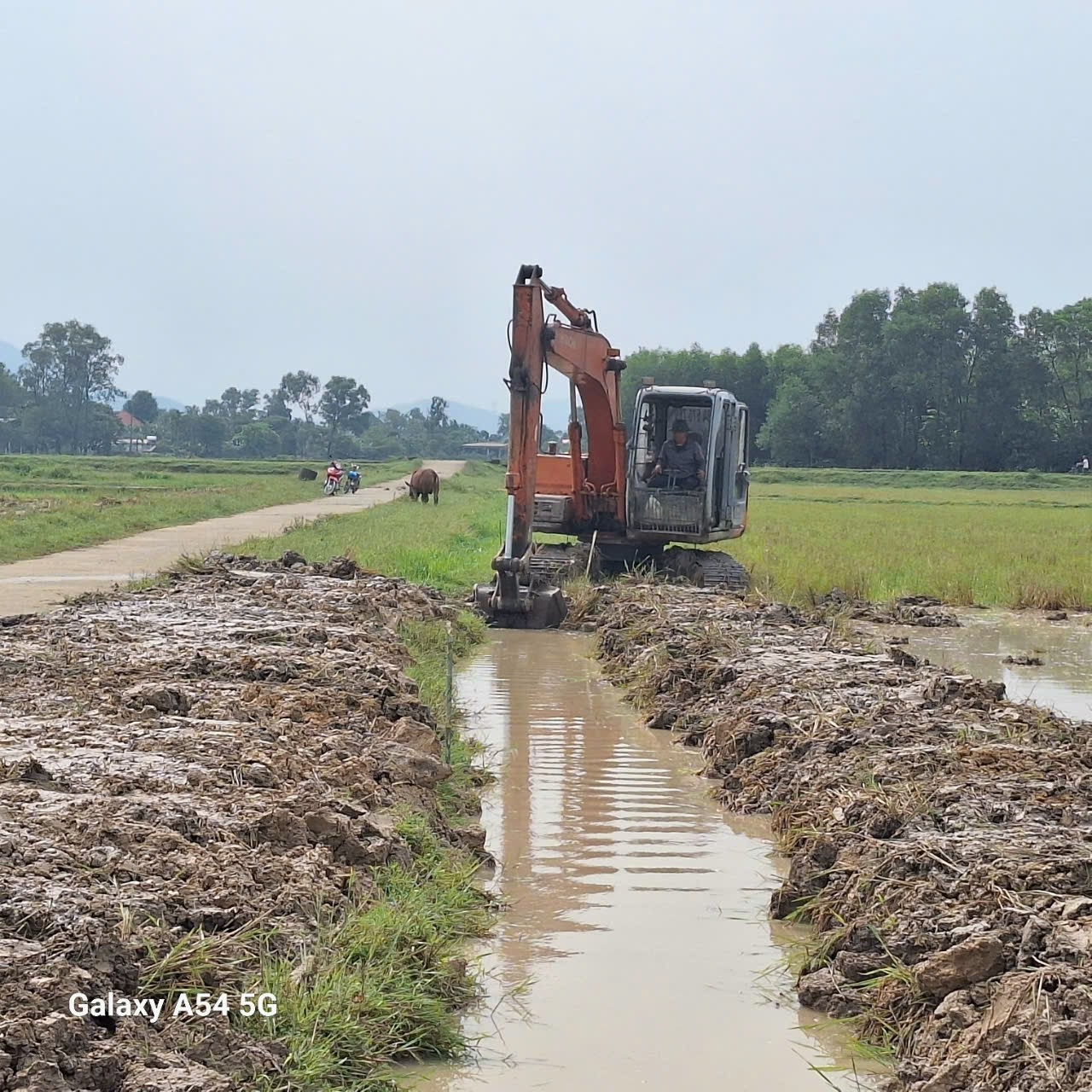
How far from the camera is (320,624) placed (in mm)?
11906

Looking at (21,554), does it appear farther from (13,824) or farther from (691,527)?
(13,824)

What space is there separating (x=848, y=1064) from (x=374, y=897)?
6.23ft

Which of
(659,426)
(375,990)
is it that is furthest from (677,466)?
(375,990)

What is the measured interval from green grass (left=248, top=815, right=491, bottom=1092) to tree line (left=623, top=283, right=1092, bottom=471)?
256ft

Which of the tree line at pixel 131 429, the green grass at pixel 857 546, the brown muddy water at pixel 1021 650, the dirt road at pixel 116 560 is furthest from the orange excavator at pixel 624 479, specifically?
the tree line at pixel 131 429

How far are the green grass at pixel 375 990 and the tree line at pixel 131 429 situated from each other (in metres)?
Result: 127

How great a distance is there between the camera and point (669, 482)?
57.7 feet

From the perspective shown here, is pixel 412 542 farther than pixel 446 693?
Yes

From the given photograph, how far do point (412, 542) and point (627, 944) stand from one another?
62.1 feet

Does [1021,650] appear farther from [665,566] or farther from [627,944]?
[627,944]

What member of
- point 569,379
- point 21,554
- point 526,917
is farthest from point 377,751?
point 21,554

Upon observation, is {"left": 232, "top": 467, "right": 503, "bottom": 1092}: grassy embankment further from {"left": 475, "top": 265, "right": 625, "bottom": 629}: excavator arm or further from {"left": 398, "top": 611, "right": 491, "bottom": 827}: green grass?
{"left": 475, "top": 265, "right": 625, "bottom": 629}: excavator arm

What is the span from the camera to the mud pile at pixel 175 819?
3779 mm

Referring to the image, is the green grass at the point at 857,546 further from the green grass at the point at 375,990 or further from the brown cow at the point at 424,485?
the green grass at the point at 375,990
